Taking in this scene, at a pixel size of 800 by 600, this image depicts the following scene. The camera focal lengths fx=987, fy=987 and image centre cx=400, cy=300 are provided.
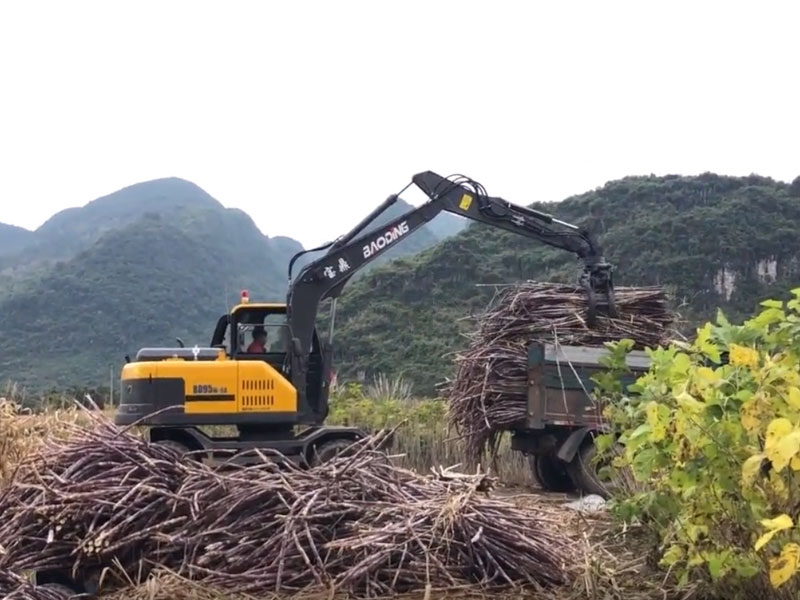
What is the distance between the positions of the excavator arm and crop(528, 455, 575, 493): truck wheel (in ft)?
6.31

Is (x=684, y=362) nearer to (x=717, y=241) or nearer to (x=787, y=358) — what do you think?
(x=787, y=358)

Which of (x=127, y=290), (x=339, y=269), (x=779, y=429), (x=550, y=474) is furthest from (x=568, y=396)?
(x=127, y=290)

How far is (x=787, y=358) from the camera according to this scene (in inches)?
141

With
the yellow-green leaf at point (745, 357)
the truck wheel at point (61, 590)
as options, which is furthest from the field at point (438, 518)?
the truck wheel at point (61, 590)

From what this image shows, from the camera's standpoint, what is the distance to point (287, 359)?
11047mm

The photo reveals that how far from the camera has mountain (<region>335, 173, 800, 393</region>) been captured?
29.8 m

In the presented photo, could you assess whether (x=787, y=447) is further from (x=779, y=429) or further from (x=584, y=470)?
(x=584, y=470)

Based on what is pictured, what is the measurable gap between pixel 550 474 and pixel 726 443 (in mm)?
8542

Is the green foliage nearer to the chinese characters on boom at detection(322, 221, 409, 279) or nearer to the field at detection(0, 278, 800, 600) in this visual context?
the field at detection(0, 278, 800, 600)

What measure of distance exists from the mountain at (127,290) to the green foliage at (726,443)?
87.6ft

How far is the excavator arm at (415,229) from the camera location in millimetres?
11211

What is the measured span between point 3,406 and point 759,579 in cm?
761

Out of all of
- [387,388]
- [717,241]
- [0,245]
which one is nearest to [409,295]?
[717,241]

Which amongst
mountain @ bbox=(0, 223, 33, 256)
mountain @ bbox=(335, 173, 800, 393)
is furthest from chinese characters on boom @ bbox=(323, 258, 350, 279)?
mountain @ bbox=(0, 223, 33, 256)
